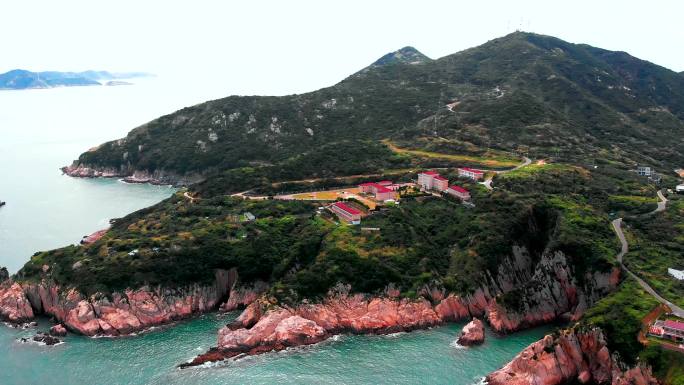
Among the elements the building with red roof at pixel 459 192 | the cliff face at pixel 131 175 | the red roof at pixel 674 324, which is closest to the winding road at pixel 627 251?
the red roof at pixel 674 324

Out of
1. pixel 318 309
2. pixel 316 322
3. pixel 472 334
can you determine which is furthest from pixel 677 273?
pixel 316 322

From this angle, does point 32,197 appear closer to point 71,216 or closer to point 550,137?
point 71,216

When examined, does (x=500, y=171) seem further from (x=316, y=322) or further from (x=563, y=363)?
(x=563, y=363)

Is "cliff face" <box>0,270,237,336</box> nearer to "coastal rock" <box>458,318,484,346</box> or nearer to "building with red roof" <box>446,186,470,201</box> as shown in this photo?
"coastal rock" <box>458,318,484,346</box>

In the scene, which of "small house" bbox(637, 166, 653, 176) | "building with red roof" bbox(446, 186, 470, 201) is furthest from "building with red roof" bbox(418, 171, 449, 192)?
"small house" bbox(637, 166, 653, 176)

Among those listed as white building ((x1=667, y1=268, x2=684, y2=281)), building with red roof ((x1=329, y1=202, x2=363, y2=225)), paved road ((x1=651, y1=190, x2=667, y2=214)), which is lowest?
white building ((x1=667, y1=268, x2=684, y2=281))

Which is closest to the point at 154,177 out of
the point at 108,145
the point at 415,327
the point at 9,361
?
the point at 108,145

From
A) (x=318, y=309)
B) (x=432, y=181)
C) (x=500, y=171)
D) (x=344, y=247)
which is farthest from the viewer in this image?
(x=500, y=171)
